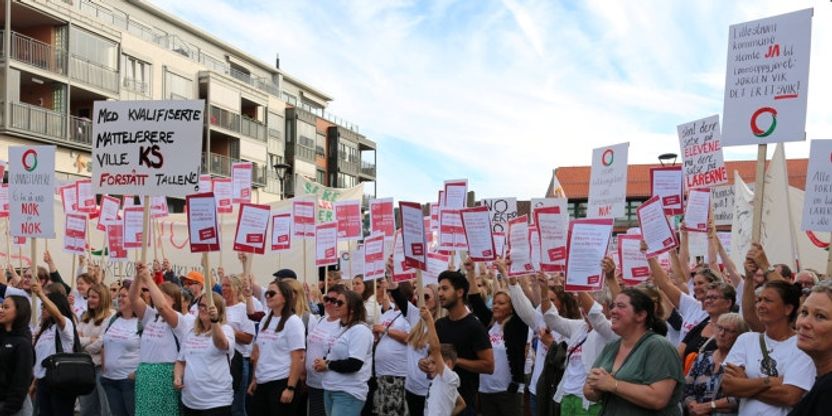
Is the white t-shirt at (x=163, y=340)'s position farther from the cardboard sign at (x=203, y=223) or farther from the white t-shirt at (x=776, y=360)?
the white t-shirt at (x=776, y=360)

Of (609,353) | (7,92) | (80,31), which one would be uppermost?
(80,31)

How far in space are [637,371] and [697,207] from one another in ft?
17.1

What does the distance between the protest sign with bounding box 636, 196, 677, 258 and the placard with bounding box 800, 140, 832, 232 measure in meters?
1.54

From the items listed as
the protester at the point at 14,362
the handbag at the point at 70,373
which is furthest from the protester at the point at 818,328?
the handbag at the point at 70,373

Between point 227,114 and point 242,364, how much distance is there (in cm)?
4108

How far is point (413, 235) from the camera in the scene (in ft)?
28.0

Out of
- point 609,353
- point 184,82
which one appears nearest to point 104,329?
point 609,353

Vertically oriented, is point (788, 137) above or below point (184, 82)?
below

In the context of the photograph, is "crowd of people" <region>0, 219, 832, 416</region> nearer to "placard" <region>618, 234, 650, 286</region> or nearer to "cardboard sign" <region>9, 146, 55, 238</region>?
"placard" <region>618, 234, 650, 286</region>

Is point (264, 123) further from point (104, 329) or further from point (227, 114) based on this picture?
A: point (104, 329)

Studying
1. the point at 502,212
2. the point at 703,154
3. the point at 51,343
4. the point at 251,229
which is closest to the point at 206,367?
the point at 51,343

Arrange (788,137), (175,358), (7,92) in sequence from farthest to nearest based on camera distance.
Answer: (7,92) → (175,358) → (788,137)

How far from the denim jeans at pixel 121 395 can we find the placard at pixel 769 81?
21.0 feet

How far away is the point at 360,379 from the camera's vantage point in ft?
28.5
